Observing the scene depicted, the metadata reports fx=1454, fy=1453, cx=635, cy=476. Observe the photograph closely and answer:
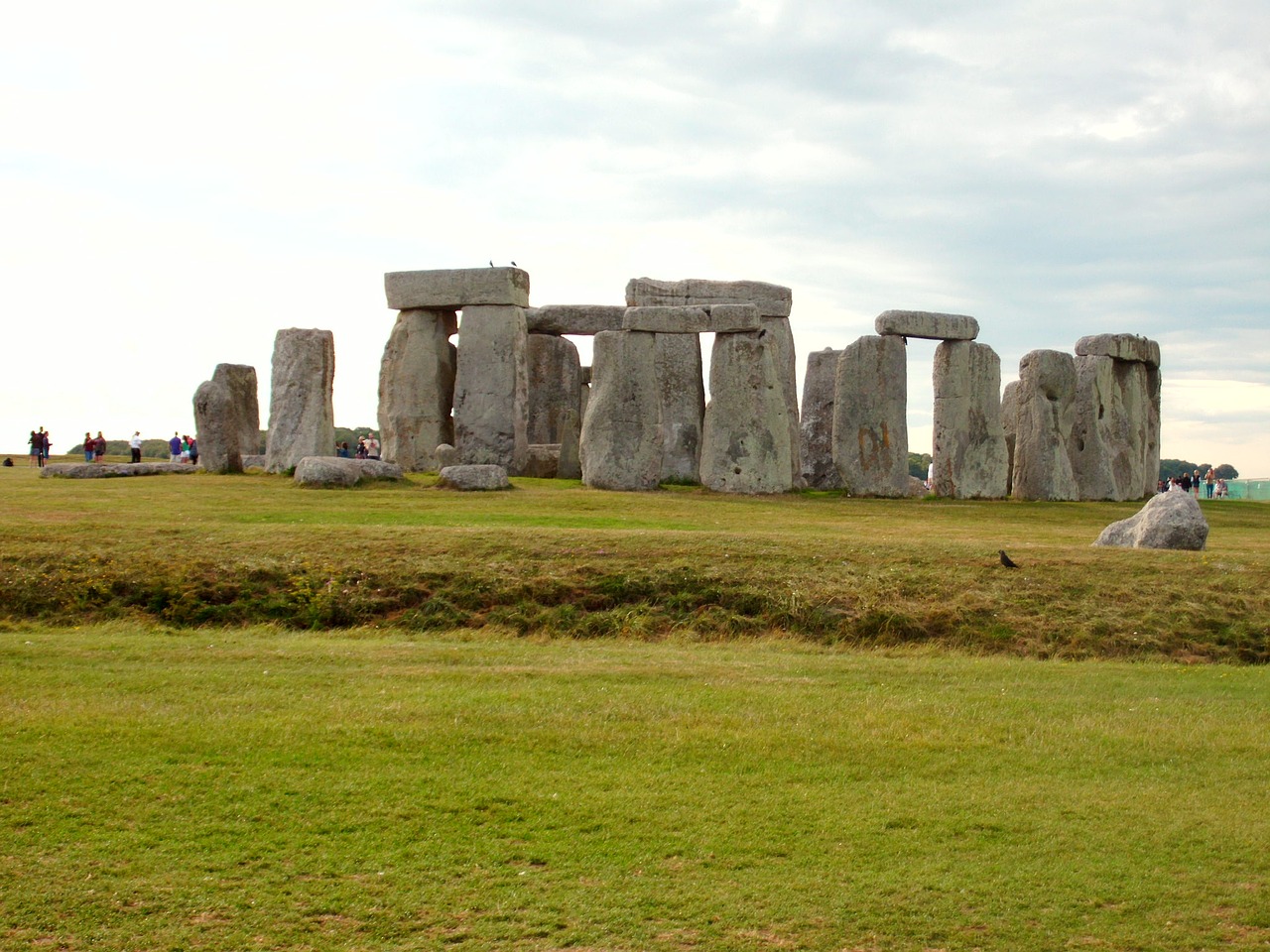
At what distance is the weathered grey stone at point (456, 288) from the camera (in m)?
28.4

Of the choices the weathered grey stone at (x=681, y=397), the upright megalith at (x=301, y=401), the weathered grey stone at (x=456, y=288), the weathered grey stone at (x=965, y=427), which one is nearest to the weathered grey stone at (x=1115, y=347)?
the weathered grey stone at (x=965, y=427)

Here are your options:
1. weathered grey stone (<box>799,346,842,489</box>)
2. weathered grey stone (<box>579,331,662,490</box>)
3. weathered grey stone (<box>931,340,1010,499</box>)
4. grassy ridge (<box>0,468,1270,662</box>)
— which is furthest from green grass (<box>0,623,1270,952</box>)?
weathered grey stone (<box>799,346,842,489</box>)

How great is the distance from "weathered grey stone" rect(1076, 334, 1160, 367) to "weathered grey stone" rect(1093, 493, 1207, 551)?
1391 cm

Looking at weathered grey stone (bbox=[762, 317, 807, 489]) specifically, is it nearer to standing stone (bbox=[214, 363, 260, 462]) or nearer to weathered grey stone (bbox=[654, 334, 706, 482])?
weathered grey stone (bbox=[654, 334, 706, 482])

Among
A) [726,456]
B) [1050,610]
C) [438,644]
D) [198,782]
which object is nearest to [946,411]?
[726,456]

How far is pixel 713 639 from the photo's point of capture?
13758 millimetres

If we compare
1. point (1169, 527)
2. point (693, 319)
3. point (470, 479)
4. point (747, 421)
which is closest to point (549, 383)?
point (693, 319)

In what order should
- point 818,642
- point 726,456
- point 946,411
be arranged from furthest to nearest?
point 946,411 < point 726,456 < point 818,642

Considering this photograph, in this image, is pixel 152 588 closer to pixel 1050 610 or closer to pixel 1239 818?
pixel 1050 610

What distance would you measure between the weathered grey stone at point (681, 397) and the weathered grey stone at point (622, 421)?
5.07 m

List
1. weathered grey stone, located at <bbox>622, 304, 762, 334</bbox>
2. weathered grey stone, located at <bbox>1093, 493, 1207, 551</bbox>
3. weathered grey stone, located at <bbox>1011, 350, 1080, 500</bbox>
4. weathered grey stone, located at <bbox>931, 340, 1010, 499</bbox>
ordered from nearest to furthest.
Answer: weathered grey stone, located at <bbox>1093, 493, 1207, 551</bbox> < weathered grey stone, located at <bbox>622, 304, 762, 334</bbox> < weathered grey stone, located at <bbox>931, 340, 1010, 499</bbox> < weathered grey stone, located at <bbox>1011, 350, 1080, 500</bbox>

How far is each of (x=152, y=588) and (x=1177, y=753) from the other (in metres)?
9.51

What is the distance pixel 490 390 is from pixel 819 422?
7436mm

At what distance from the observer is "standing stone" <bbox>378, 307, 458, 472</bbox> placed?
29484mm
